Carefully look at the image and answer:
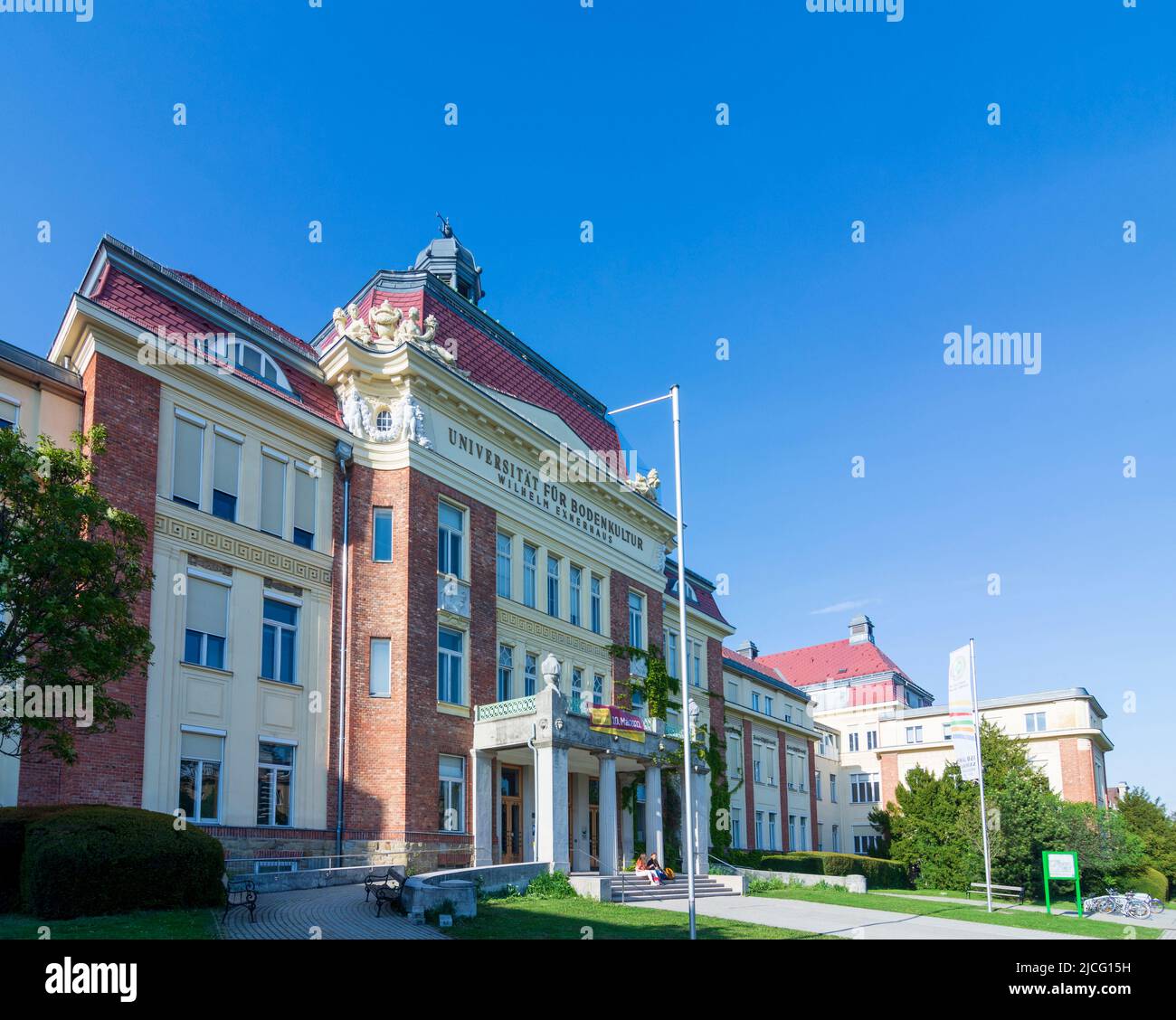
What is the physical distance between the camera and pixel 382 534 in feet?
94.4

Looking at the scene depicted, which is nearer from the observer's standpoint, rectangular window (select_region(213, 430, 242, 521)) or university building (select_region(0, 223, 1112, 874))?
university building (select_region(0, 223, 1112, 874))

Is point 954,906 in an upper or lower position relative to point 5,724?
lower

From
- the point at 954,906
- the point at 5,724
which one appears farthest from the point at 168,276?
the point at 954,906

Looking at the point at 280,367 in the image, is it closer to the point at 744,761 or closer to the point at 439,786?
the point at 439,786

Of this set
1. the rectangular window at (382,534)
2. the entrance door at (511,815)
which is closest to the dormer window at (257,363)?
the rectangular window at (382,534)

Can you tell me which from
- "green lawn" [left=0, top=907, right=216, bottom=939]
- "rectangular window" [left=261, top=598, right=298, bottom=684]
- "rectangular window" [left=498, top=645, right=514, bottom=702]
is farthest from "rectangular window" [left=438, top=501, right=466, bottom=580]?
"green lawn" [left=0, top=907, right=216, bottom=939]

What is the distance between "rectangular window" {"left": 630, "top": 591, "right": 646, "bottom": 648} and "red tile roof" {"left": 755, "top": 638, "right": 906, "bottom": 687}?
43.1 meters

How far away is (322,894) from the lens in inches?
837

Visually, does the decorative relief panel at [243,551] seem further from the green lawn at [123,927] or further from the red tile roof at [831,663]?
the red tile roof at [831,663]

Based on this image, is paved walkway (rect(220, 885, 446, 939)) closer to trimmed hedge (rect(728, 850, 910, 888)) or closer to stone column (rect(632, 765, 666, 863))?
stone column (rect(632, 765, 666, 863))

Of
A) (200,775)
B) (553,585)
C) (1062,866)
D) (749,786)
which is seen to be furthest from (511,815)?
(749,786)

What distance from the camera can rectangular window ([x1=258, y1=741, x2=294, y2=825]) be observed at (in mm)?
24781

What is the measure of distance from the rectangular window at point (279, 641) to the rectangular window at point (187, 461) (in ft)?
10.4
